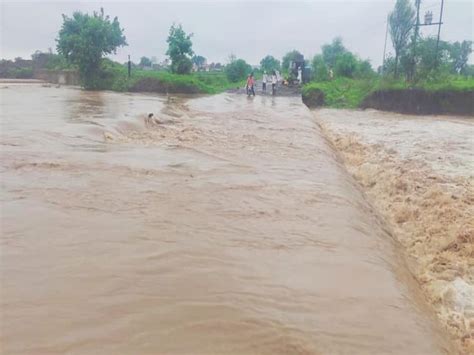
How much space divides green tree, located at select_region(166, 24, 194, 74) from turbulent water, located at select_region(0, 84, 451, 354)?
3129 cm

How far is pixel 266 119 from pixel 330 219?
10974 millimetres

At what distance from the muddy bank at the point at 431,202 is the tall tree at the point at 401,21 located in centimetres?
1954

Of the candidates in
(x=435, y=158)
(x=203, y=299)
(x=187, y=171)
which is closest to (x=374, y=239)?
(x=203, y=299)

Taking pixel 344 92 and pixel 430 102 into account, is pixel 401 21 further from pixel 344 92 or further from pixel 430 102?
pixel 430 102

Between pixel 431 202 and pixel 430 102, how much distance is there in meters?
20.7

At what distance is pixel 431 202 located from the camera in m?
6.77

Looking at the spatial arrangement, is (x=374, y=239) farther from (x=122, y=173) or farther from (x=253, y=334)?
(x=122, y=173)

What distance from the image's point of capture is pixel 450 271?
4.55m

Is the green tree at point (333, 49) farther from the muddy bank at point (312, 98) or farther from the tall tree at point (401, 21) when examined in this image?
the muddy bank at point (312, 98)

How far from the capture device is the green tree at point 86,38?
31.1 meters

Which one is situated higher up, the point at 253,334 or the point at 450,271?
the point at 253,334

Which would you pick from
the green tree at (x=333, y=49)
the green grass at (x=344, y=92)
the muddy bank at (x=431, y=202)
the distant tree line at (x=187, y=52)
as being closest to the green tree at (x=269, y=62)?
the green tree at (x=333, y=49)

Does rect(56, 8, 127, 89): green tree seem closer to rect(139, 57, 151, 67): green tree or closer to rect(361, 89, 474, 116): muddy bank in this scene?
rect(361, 89, 474, 116): muddy bank

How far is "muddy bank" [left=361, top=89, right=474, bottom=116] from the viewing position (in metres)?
24.4
